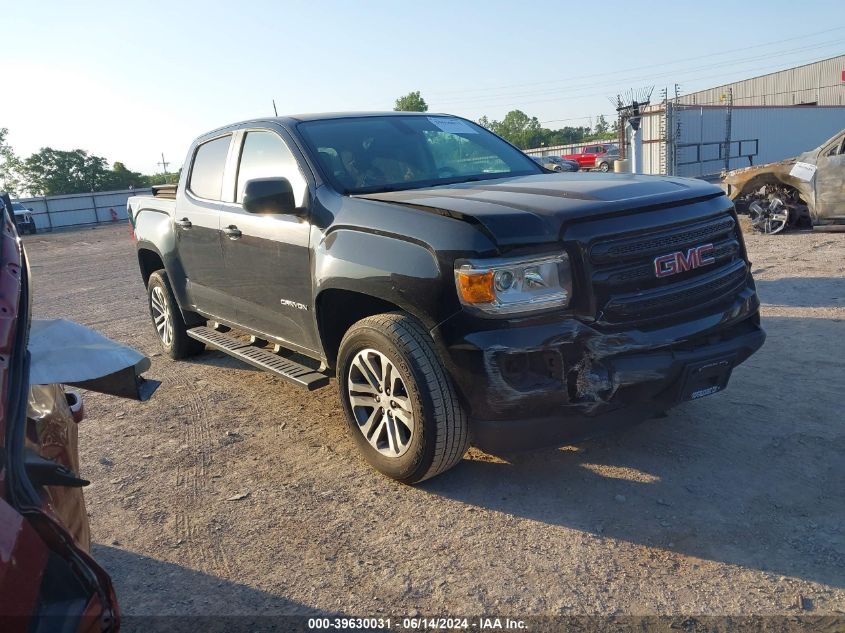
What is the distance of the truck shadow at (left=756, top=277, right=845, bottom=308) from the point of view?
6.59 m

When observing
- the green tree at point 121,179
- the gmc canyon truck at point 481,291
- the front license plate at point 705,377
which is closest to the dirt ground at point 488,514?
the gmc canyon truck at point 481,291

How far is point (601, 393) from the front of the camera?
3109mm

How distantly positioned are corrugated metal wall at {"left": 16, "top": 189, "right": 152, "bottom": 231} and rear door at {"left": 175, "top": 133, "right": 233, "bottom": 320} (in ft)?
115

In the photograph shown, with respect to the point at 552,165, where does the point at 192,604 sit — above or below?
below

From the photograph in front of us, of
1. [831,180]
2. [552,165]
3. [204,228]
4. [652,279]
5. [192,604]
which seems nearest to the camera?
[192,604]

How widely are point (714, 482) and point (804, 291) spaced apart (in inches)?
176

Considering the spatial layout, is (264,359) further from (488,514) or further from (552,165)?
(552,165)

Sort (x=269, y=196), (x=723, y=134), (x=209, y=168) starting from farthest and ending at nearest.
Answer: (x=723, y=134) < (x=209, y=168) < (x=269, y=196)

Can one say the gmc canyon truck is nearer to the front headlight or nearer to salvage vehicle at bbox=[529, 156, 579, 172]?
the front headlight

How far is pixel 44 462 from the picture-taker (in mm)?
1924

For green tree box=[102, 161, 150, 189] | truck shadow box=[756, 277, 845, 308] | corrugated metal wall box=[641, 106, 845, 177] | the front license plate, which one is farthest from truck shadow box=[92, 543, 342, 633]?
green tree box=[102, 161, 150, 189]

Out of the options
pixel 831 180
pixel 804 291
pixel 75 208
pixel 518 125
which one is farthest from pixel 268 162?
pixel 518 125

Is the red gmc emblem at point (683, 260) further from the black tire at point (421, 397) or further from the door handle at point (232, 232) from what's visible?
the door handle at point (232, 232)

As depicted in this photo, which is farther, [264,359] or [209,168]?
[209,168]
